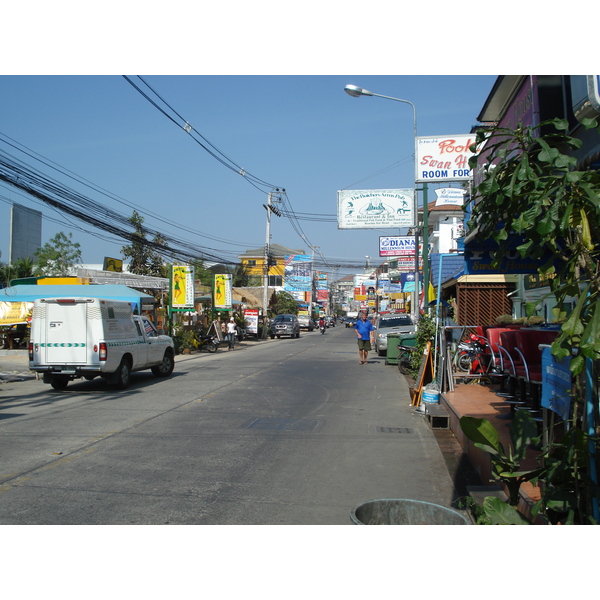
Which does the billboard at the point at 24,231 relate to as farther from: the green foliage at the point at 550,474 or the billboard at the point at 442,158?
the green foliage at the point at 550,474

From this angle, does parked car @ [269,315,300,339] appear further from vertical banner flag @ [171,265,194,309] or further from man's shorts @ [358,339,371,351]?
man's shorts @ [358,339,371,351]

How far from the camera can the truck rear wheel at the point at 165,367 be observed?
1759 cm

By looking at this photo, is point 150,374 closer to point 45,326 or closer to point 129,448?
point 45,326

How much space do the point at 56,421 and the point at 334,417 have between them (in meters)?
5.05

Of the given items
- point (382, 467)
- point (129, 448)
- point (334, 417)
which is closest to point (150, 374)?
point (334, 417)

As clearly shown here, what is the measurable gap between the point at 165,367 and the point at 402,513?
545 inches

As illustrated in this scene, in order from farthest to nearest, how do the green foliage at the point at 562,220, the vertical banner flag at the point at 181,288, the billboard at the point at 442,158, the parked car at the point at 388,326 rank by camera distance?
the vertical banner flag at the point at 181,288 < the parked car at the point at 388,326 < the billboard at the point at 442,158 < the green foliage at the point at 562,220

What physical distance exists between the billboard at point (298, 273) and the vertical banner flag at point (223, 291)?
46.7 m

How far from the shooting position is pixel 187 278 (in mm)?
28250

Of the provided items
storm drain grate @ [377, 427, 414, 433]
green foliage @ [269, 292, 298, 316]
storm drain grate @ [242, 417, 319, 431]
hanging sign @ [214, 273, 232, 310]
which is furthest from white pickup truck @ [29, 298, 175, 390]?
green foliage @ [269, 292, 298, 316]

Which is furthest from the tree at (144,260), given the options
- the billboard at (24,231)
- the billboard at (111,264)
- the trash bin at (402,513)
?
the trash bin at (402,513)

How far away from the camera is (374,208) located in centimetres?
2231

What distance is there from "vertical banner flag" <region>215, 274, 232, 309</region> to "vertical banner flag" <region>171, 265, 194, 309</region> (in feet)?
16.9

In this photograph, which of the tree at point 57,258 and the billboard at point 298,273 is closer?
the tree at point 57,258
